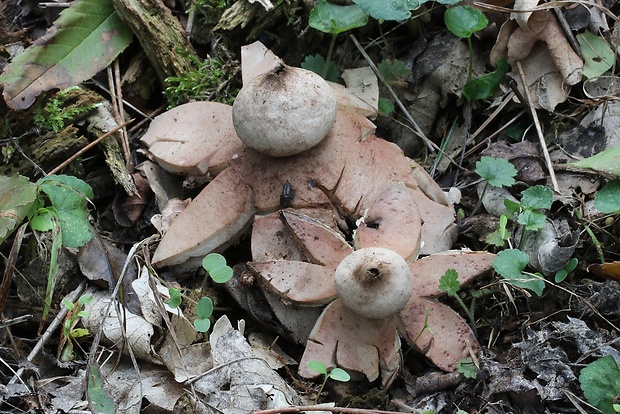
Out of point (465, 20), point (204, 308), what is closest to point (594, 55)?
point (465, 20)

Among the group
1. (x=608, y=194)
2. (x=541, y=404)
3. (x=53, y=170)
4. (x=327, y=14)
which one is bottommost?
(x=541, y=404)

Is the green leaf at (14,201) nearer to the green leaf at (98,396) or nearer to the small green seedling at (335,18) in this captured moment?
the green leaf at (98,396)

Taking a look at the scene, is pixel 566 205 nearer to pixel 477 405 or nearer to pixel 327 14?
pixel 477 405

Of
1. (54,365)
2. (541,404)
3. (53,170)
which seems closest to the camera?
(541,404)

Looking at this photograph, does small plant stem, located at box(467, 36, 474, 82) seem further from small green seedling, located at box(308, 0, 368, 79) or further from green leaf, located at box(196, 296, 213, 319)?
green leaf, located at box(196, 296, 213, 319)

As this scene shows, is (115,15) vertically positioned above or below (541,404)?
above

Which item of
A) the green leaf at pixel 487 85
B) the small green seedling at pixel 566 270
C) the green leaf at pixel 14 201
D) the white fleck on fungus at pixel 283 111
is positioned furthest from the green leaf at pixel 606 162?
the green leaf at pixel 14 201

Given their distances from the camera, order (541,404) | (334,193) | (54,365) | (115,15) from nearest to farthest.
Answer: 1. (541,404)
2. (54,365)
3. (334,193)
4. (115,15)

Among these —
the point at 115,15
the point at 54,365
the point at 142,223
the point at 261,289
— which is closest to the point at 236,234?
the point at 261,289

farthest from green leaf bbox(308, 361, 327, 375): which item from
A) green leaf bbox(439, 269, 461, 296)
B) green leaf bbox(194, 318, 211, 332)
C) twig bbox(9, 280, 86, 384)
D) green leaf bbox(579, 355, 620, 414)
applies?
twig bbox(9, 280, 86, 384)
